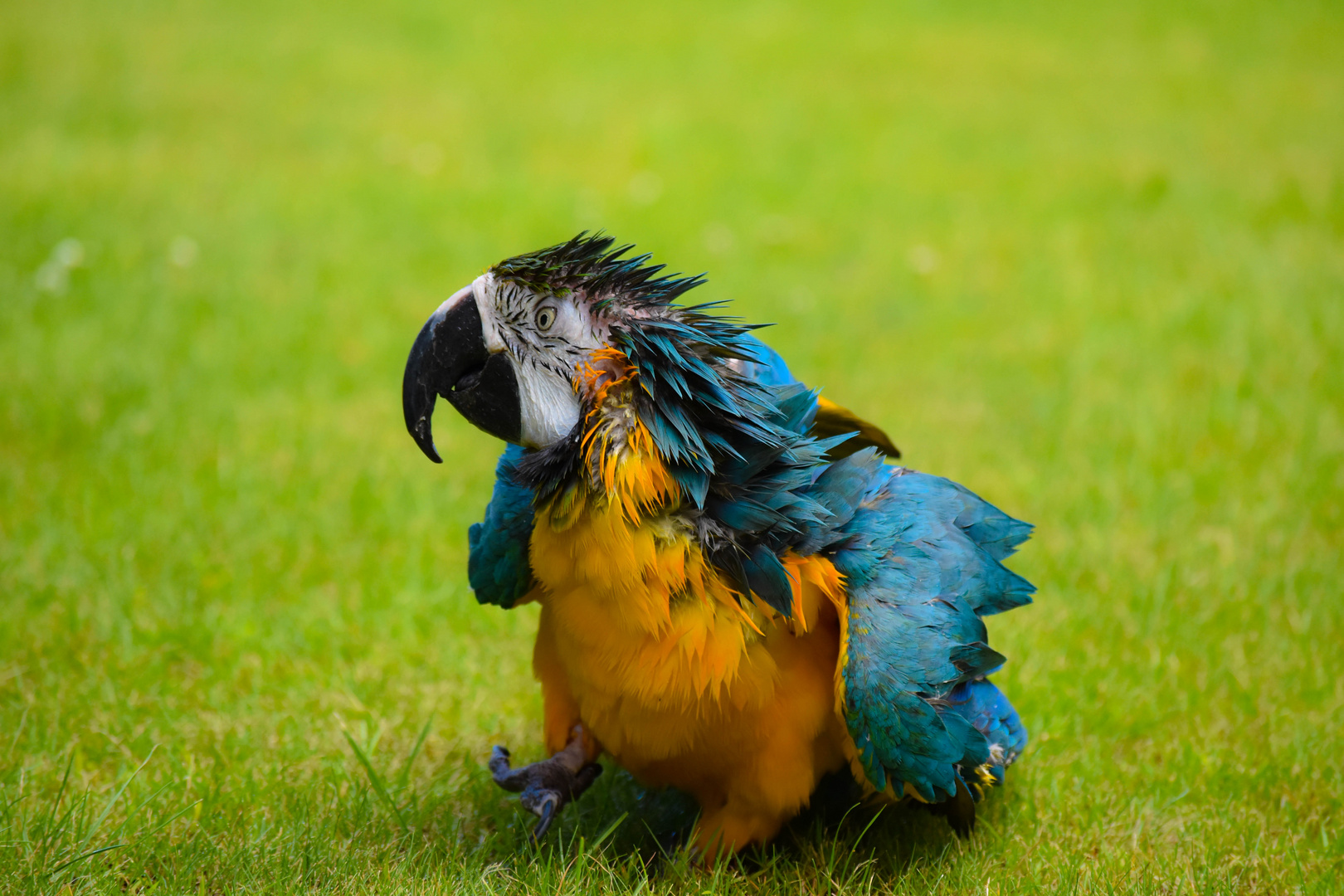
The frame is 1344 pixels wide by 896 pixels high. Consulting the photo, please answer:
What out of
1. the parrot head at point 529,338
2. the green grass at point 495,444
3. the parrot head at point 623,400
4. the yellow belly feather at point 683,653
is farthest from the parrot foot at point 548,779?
the parrot head at point 529,338

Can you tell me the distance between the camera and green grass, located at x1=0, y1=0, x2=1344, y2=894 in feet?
8.61

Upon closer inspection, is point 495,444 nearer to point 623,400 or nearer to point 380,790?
point 380,790

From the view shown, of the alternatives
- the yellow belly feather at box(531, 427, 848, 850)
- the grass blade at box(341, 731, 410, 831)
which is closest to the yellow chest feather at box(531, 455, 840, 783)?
the yellow belly feather at box(531, 427, 848, 850)

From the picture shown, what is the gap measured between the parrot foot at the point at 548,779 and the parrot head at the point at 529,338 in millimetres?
802

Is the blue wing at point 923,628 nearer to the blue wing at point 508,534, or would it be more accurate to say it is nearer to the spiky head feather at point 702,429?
the spiky head feather at point 702,429

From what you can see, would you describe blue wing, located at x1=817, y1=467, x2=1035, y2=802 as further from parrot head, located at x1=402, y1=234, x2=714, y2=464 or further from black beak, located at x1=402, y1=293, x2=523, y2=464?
black beak, located at x1=402, y1=293, x2=523, y2=464

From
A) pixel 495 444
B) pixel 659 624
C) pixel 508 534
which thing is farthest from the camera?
pixel 495 444

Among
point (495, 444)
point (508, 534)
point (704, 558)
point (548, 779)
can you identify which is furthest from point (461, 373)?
point (495, 444)

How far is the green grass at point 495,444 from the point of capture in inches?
103

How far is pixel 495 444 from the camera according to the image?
15.3 feet

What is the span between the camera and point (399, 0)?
418 inches

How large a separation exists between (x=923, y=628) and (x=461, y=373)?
3.43 ft

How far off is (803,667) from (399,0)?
9.97 m

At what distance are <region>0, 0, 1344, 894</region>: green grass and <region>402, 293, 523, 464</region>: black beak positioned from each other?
0.93 m
